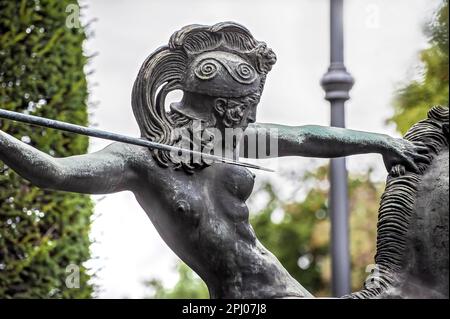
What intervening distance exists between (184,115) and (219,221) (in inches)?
22.5

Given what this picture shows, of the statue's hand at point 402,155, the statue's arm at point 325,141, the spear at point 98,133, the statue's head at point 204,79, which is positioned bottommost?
the spear at point 98,133

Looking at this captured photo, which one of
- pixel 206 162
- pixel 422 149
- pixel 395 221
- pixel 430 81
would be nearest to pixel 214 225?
pixel 206 162

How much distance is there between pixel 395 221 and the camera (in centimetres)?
595

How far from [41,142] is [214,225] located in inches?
184

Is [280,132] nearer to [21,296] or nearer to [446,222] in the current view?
[446,222]

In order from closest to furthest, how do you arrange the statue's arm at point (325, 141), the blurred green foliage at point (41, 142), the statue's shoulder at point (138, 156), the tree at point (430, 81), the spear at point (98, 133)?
the spear at point (98, 133) → the statue's shoulder at point (138, 156) → the statue's arm at point (325, 141) → the blurred green foliage at point (41, 142) → the tree at point (430, 81)

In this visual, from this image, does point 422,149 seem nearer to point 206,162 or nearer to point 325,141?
point 325,141

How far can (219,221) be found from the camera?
5965 millimetres

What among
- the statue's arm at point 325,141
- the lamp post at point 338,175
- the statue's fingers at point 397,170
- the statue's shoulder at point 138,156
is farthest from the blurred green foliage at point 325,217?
the statue's shoulder at point 138,156

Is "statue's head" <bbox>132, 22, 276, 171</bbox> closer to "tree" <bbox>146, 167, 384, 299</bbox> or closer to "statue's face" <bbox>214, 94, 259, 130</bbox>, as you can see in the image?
"statue's face" <bbox>214, 94, 259, 130</bbox>

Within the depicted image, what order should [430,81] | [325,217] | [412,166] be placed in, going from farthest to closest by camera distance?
[325,217] < [430,81] < [412,166]

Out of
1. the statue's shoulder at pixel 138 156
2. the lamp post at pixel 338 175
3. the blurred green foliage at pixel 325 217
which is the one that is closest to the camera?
the statue's shoulder at pixel 138 156

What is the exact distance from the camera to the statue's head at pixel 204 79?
600cm

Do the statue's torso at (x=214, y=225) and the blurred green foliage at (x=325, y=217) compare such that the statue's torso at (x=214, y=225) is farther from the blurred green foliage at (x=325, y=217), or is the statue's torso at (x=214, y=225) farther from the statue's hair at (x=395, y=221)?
the blurred green foliage at (x=325, y=217)
